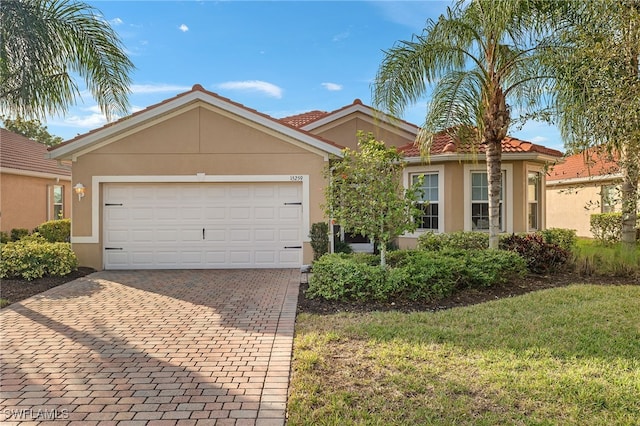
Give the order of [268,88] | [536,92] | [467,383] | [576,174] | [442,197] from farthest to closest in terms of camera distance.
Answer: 1. [576,174]
2. [268,88]
3. [442,197]
4. [536,92]
5. [467,383]

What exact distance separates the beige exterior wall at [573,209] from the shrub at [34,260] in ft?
66.1

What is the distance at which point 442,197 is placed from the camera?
40.3ft

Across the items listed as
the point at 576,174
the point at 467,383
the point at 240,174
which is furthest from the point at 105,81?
the point at 576,174

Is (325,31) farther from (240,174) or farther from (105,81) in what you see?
(105,81)

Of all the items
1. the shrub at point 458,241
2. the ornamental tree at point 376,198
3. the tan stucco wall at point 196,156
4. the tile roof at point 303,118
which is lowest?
the shrub at point 458,241

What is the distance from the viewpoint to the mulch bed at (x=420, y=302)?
6695mm

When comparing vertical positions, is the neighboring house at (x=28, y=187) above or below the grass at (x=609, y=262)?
above

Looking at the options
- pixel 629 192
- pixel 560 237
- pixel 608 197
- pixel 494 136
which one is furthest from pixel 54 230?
pixel 608 197

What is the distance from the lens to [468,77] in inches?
343

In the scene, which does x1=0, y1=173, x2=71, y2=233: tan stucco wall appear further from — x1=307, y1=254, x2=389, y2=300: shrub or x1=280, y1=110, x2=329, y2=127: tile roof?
x1=307, y1=254, x2=389, y2=300: shrub

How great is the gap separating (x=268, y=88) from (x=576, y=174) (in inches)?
628

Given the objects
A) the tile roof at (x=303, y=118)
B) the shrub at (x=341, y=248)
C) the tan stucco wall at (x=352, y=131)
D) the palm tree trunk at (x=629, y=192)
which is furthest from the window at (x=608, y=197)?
the tile roof at (x=303, y=118)

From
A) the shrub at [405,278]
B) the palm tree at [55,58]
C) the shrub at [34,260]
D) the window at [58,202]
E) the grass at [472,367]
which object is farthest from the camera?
the window at [58,202]

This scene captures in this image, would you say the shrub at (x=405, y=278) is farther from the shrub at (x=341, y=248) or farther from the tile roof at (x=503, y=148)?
the shrub at (x=341, y=248)
